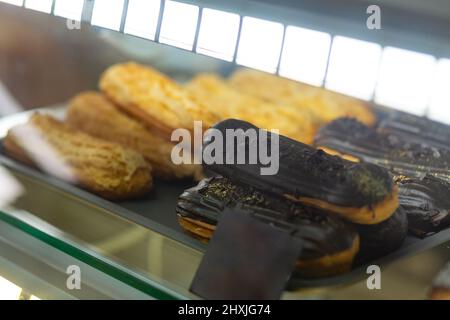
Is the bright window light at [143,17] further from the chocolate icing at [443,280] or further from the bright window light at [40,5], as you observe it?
the chocolate icing at [443,280]

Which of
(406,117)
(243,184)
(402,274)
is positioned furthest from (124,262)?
(406,117)

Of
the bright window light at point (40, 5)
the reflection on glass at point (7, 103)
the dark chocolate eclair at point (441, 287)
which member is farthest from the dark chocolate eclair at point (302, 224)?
the reflection on glass at point (7, 103)

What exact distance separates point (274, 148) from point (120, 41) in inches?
29.7

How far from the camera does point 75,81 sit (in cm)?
194

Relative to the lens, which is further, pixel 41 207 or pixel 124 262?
pixel 41 207

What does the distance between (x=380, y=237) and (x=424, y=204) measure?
21 centimetres

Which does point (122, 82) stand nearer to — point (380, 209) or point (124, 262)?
point (124, 262)

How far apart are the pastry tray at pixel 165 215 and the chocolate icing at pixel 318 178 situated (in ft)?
0.44

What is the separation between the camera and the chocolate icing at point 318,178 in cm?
99

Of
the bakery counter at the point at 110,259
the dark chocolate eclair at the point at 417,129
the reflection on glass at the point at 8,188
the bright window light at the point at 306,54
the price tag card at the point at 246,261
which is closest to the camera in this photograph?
the price tag card at the point at 246,261

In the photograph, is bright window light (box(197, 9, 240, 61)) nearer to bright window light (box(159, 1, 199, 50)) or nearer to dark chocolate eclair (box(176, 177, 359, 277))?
bright window light (box(159, 1, 199, 50))

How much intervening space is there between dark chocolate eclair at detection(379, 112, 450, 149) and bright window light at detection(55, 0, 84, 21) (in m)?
0.84

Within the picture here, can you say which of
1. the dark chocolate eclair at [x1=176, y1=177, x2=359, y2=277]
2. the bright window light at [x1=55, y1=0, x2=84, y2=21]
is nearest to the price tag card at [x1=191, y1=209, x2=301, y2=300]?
the dark chocolate eclair at [x1=176, y1=177, x2=359, y2=277]
